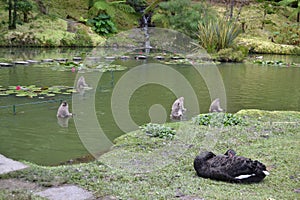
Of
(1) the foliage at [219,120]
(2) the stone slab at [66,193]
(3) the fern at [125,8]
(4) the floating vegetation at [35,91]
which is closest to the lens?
(2) the stone slab at [66,193]

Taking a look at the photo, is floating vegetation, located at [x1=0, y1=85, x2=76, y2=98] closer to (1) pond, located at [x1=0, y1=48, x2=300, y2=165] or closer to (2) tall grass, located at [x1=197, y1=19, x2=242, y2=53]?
(1) pond, located at [x1=0, y1=48, x2=300, y2=165]

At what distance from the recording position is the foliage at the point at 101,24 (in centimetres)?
2070

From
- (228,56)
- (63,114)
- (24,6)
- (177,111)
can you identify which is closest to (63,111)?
(63,114)

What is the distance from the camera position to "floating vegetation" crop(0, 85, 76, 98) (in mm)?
7605

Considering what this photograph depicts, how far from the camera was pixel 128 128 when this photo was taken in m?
5.93

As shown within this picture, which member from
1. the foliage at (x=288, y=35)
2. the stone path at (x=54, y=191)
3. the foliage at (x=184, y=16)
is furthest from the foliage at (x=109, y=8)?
the stone path at (x=54, y=191)

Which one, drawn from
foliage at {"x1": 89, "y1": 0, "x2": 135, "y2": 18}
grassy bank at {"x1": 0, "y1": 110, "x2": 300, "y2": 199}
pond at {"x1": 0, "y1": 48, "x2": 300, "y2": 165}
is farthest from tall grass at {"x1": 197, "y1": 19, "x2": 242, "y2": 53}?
grassy bank at {"x1": 0, "y1": 110, "x2": 300, "y2": 199}

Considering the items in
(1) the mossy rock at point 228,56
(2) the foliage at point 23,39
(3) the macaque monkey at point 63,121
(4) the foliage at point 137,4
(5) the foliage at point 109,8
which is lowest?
(3) the macaque monkey at point 63,121

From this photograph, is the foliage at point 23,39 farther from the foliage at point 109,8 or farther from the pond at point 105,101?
the pond at point 105,101

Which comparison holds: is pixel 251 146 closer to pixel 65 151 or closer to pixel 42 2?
pixel 65 151

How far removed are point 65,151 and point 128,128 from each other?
133 cm

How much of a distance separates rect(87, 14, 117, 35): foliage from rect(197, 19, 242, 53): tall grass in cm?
634

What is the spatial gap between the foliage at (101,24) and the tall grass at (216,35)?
634 centimetres

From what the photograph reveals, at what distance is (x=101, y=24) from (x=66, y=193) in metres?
18.4
